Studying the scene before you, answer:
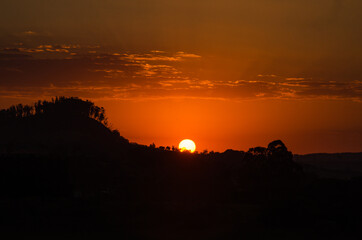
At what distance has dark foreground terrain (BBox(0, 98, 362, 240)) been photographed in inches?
1865

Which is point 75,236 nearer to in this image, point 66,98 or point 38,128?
point 38,128

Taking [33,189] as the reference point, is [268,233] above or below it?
below

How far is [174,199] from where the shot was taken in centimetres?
6531

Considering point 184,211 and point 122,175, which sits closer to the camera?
point 184,211

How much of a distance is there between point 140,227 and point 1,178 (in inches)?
884

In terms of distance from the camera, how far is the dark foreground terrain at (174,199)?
155ft

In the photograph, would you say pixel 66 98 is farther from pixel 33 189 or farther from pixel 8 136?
pixel 33 189

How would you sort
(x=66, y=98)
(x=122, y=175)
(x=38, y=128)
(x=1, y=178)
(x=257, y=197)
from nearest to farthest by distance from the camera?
(x=1, y=178)
(x=257, y=197)
(x=122, y=175)
(x=38, y=128)
(x=66, y=98)

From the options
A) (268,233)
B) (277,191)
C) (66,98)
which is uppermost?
(66,98)

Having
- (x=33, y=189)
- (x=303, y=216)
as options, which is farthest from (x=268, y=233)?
(x=33, y=189)

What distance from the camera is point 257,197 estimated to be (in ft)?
217

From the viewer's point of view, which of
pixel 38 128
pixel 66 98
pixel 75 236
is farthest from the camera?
pixel 66 98

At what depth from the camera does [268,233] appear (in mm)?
47781

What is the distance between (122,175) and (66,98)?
11112 centimetres
